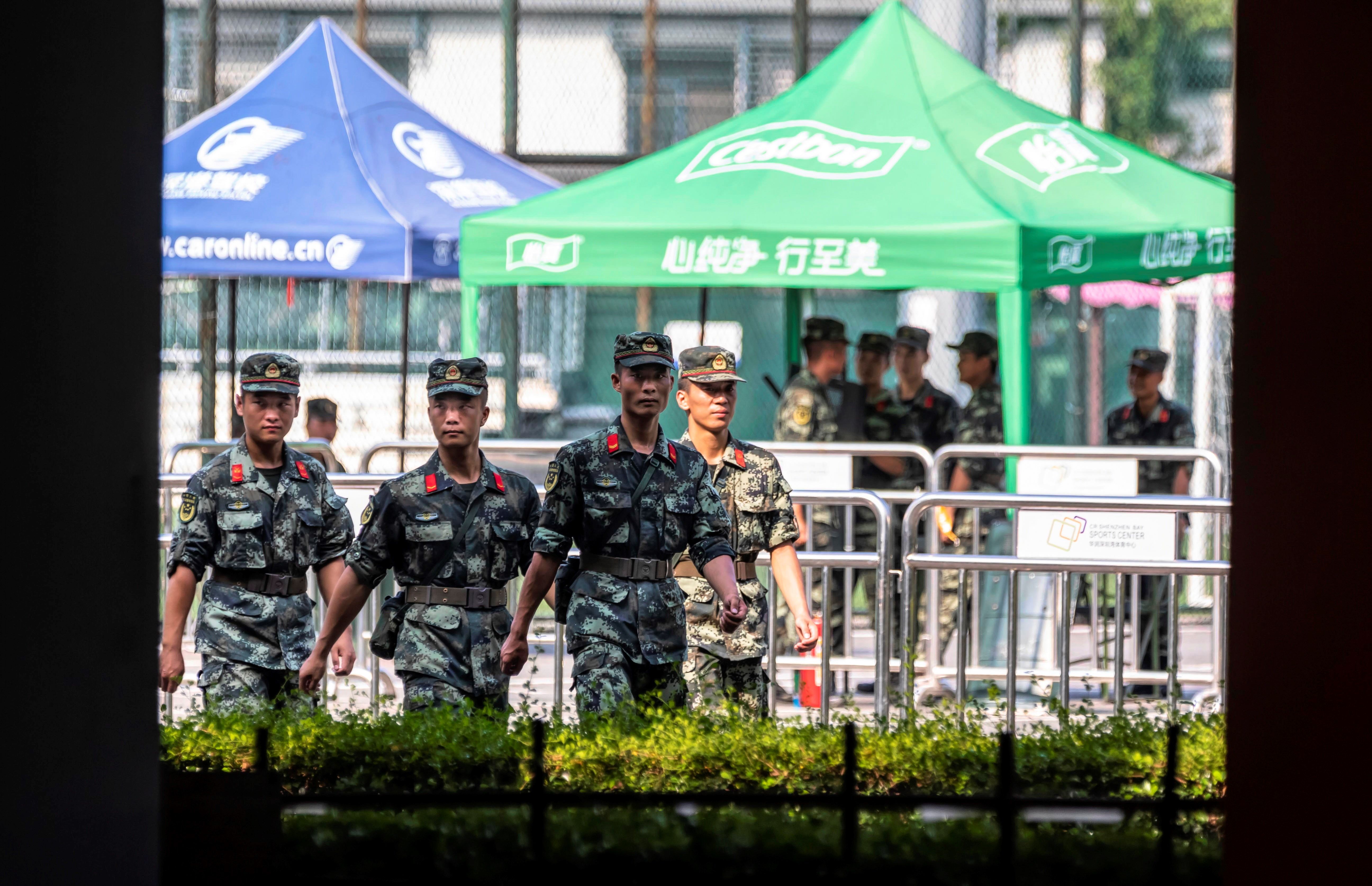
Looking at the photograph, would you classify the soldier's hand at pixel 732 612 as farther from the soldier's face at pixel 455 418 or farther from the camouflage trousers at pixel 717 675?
the soldier's face at pixel 455 418

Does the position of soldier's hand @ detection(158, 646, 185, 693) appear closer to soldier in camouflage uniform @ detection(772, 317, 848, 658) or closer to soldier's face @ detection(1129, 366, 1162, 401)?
soldier in camouflage uniform @ detection(772, 317, 848, 658)

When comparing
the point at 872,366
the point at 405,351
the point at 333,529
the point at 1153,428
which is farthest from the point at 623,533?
the point at 405,351

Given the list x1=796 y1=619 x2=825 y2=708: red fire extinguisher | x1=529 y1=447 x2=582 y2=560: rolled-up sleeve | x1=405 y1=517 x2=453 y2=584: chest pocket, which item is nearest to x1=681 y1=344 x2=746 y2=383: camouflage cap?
x1=529 y1=447 x2=582 y2=560: rolled-up sleeve

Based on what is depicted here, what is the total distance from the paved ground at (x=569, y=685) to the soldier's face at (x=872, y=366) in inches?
80.3

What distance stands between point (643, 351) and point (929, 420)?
557 cm

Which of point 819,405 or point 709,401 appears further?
point 819,405

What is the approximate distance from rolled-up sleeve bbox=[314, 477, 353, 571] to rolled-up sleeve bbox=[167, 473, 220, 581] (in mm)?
431

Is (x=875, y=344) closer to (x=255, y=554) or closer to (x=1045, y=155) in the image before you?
(x=1045, y=155)

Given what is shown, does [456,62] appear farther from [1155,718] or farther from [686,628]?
[1155,718]

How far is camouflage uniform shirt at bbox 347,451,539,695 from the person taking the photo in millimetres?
5891

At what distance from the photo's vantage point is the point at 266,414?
21.5 feet

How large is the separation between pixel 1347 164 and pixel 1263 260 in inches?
8.1

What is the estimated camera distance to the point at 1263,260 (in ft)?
9.18

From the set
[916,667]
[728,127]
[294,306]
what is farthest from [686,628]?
[294,306]
